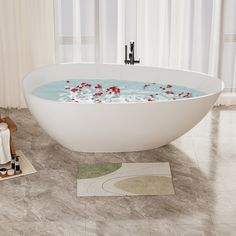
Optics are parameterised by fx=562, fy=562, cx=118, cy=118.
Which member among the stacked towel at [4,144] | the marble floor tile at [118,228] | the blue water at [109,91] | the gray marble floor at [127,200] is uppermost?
the blue water at [109,91]

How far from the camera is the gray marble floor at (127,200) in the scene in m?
3.47

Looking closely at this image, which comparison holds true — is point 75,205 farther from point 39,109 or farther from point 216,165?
point 216,165

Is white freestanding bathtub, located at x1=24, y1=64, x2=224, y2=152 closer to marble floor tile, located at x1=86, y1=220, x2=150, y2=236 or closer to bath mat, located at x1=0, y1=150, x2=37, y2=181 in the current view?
bath mat, located at x1=0, y1=150, x2=37, y2=181

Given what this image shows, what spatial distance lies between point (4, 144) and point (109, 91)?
44.4 inches

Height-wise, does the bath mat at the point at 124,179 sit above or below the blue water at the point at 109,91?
below

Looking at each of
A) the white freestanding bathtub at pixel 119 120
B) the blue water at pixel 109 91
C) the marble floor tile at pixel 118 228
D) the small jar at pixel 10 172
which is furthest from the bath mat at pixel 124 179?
the blue water at pixel 109 91

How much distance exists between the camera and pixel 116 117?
412 centimetres

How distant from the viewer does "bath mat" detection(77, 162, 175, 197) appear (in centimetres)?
390

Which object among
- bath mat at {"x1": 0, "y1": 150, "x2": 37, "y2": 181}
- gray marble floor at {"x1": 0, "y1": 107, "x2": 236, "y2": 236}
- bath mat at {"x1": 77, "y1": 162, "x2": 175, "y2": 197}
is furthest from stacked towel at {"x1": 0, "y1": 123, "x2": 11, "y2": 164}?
bath mat at {"x1": 77, "y1": 162, "x2": 175, "y2": 197}

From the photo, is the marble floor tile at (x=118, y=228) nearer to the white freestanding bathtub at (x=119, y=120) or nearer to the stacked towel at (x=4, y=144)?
the white freestanding bathtub at (x=119, y=120)

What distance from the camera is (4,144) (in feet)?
13.8

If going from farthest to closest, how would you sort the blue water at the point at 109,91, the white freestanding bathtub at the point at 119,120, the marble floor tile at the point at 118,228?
the blue water at the point at 109,91
the white freestanding bathtub at the point at 119,120
the marble floor tile at the point at 118,228

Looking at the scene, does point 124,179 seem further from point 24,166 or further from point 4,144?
point 4,144

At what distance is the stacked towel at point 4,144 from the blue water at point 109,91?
60 cm
